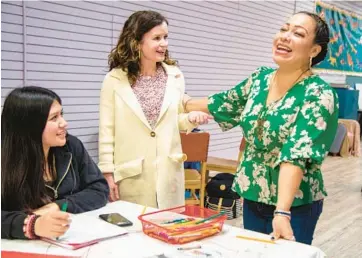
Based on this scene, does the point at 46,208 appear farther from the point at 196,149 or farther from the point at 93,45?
the point at 93,45

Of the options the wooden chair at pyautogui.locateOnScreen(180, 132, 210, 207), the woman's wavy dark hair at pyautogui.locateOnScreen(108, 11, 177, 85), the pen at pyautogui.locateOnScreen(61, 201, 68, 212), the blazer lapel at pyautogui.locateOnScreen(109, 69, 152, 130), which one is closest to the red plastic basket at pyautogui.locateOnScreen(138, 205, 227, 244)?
the pen at pyautogui.locateOnScreen(61, 201, 68, 212)

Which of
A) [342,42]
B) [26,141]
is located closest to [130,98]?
[26,141]

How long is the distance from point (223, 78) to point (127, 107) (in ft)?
14.6

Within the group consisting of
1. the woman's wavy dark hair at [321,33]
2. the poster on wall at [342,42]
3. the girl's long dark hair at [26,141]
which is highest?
the poster on wall at [342,42]

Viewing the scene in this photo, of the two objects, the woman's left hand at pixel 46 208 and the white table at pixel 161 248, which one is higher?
the woman's left hand at pixel 46 208

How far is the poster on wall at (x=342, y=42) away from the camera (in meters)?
9.71

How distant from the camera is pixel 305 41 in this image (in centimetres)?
183

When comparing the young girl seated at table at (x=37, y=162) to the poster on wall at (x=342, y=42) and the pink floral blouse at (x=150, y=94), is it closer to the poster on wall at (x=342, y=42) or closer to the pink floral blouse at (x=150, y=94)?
the pink floral blouse at (x=150, y=94)

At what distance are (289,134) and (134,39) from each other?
1.16 meters

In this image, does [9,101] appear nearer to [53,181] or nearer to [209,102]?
[53,181]

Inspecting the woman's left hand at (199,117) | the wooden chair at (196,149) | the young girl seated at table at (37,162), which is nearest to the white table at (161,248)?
the young girl seated at table at (37,162)

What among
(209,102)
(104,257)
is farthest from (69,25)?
(104,257)

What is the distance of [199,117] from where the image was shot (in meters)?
2.36

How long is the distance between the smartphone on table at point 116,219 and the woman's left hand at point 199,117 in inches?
28.4
